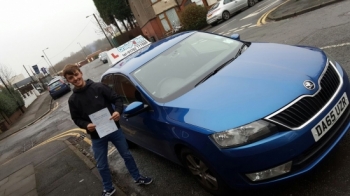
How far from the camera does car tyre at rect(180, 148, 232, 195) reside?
2.83 meters

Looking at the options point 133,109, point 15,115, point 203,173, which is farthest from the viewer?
point 15,115

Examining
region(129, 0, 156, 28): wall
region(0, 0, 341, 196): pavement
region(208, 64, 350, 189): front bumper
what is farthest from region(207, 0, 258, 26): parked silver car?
region(208, 64, 350, 189): front bumper

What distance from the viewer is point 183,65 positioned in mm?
3762

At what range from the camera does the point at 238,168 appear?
252 centimetres

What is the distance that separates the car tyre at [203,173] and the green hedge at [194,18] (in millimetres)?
21416

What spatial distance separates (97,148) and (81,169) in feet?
6.98

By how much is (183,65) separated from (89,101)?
1.26 m

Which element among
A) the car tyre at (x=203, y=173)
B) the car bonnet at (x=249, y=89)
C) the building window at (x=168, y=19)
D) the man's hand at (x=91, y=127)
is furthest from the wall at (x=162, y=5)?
the car tyre at (x=203, y=173)

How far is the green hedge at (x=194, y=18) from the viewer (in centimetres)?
2347

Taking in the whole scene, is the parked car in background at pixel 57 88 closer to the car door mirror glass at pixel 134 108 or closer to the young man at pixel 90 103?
the young man at pixel 90 103

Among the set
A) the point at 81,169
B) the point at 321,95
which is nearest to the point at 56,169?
the point at 81,169

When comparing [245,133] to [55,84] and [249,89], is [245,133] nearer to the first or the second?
[249,89]

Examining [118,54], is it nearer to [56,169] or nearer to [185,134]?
[56,169]

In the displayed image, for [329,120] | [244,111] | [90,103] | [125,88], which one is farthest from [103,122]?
[329,120]
